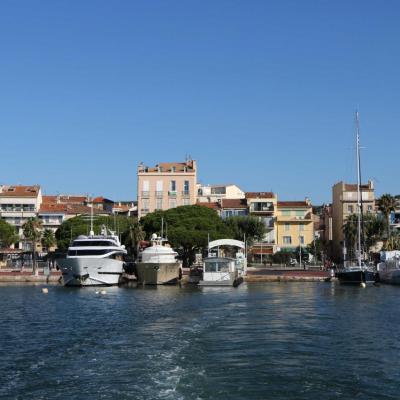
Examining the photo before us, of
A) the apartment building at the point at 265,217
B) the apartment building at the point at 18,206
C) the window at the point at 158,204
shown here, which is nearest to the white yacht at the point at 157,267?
the window at the point at 158,204

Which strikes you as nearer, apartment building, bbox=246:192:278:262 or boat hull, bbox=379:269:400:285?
boat hull, bbox=379:269:400:285

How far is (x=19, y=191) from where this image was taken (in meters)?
144

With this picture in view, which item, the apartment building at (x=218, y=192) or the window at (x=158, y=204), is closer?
the window at (x=158, y=204)

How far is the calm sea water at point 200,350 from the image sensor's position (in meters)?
23.9

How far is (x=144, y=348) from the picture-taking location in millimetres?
32062

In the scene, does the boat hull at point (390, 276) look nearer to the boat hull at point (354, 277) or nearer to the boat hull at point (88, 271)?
the boat hull at point (354, 277)

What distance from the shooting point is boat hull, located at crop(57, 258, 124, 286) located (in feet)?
263

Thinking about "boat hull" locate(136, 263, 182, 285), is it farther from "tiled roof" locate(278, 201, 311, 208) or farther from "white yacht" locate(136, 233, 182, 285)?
"tiled roof" locate(278, 201, 311, 208)

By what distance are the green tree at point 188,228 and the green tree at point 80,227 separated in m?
6.82

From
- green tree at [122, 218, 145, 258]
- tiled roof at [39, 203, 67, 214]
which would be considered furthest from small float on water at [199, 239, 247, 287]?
tiled roof at [39, 203, 67, 214]

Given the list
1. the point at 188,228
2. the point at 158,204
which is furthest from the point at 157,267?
the point at 158,204

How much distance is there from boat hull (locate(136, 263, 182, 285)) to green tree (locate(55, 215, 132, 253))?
2927 cm

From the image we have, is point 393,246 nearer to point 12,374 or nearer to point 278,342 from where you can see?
point 278,342

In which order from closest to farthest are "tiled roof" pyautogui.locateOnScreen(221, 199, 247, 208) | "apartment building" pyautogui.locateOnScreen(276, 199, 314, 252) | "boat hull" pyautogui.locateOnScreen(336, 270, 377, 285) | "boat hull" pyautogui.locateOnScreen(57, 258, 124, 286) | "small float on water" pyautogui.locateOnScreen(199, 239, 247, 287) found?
"boat hull" pyautogui.locateOnScreen(57, 258, 124, 286), "small float on water" pyautogui.locateOnScreen(199, 239, 247, 287), "boat hull" pyautogui.locateOnScreen(336, 270, 377, 285), "tiled roof" pyautogui.locateOnScreen(221, 199, 247, 208), "apartment building" pyautogui.locateOnScreen(276, 199, 314, 252)
